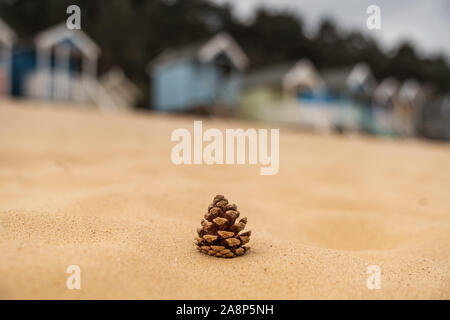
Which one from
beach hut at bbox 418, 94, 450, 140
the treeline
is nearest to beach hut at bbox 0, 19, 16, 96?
the treeline

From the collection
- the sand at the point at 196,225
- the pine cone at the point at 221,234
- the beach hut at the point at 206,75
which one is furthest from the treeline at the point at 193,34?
the pine cone at the point at 221,234

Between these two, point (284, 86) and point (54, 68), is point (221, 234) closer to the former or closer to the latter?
point (54, 68)

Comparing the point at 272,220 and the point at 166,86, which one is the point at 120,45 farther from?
the point at 272,220

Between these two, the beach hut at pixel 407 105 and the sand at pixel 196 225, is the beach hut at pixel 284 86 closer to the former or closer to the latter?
the beach hut at pixel 407 105

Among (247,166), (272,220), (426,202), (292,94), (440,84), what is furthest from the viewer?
(440,84)
